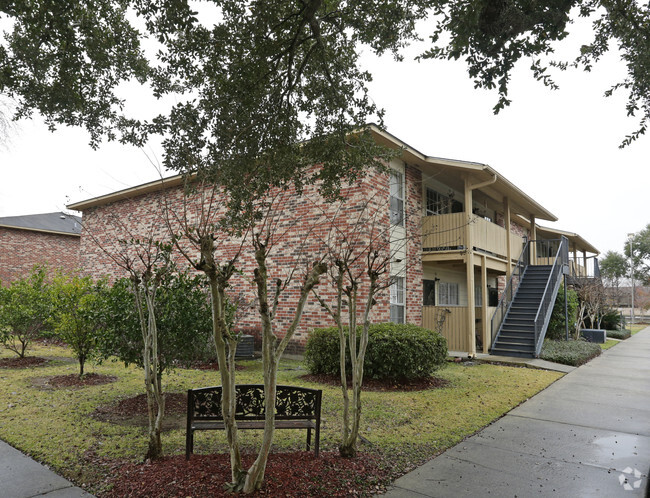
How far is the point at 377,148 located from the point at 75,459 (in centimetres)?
522

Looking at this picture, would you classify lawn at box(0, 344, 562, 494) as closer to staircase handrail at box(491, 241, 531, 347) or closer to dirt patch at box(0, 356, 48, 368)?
dirt patch at box(0, 356, 48, 368)

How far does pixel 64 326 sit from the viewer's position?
8281 millimetres

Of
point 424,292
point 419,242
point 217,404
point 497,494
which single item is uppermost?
A: point 419,242

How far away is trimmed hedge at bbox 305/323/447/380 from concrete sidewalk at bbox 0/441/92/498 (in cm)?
531

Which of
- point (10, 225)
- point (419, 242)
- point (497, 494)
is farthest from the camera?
point (10, 225)

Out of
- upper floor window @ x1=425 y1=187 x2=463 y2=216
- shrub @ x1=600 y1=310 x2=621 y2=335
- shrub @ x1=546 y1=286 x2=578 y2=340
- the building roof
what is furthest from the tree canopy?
shrub @ x1=600 y1=310 x2=621 y2=335

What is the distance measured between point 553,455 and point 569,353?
30.3 ft

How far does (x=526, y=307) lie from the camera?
14914mm

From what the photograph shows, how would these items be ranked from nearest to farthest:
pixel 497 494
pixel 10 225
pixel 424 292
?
pixel 497 494 → pixel 424 292 → pixel 10 225

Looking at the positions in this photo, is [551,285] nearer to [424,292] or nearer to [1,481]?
[424,292]

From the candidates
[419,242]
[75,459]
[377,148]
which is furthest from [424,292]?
[75,459]

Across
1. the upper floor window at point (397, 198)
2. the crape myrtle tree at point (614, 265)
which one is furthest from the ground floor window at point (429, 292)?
the crape myrtle tree at point (614, 265)

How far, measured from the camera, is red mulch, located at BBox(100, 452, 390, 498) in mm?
3521

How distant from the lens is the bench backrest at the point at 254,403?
4305mm
